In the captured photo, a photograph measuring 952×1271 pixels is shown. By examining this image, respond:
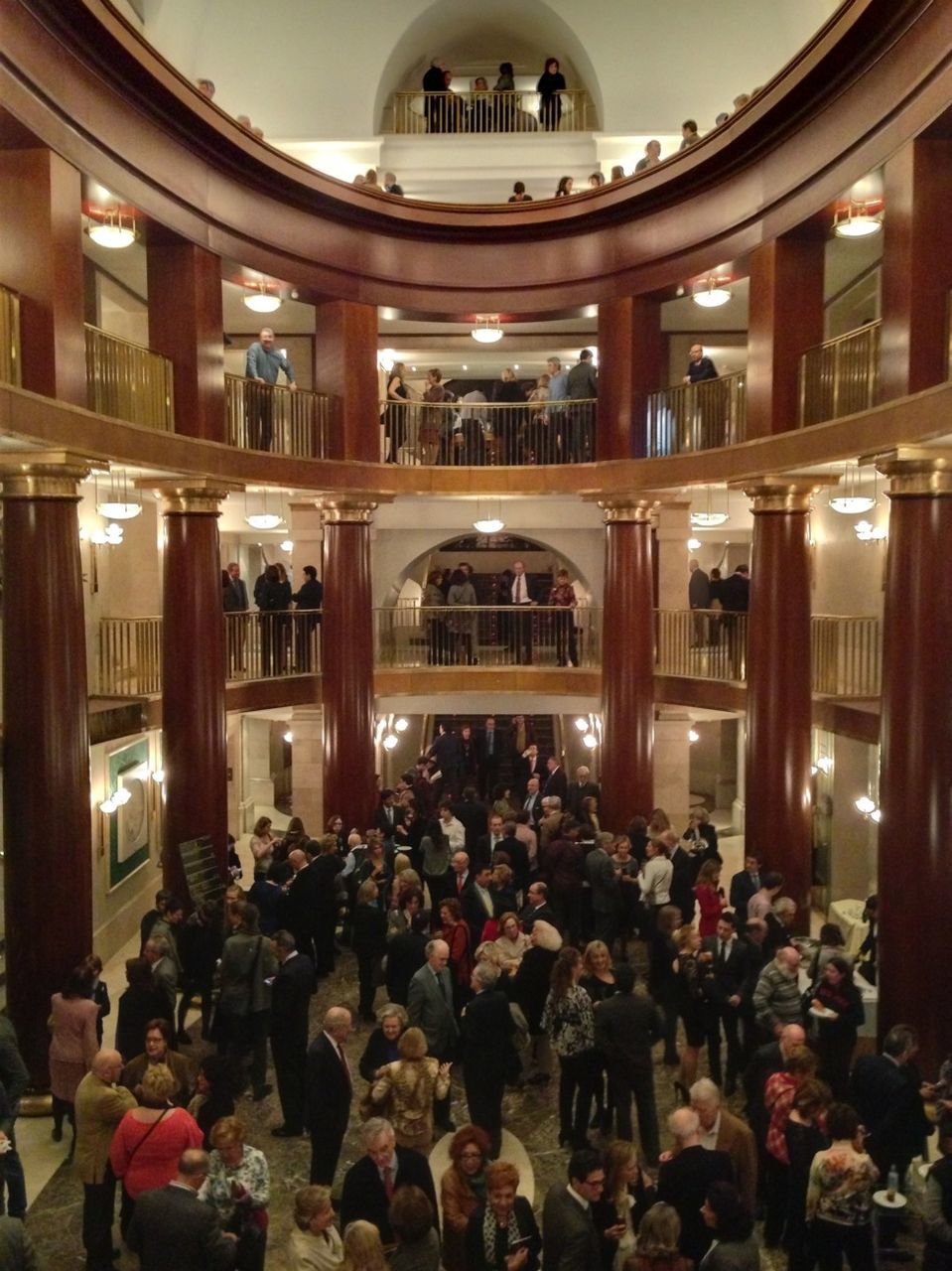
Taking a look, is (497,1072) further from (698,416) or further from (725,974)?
(698,416)

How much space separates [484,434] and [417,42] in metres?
7.27

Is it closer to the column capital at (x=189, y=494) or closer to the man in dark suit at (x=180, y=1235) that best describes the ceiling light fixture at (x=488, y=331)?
the column capital at (x=189, y=494)

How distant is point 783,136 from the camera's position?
1259 cm

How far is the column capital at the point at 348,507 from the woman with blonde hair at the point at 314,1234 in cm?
1245

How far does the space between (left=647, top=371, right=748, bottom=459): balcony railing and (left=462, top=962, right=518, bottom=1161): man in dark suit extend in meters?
8.49

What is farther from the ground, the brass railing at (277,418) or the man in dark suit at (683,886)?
the brass railing at (277,418)

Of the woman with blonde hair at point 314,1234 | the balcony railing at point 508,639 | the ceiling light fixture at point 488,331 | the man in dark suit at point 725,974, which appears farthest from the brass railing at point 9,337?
the balcony railing at point 508,639

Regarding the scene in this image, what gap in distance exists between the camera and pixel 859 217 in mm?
11906

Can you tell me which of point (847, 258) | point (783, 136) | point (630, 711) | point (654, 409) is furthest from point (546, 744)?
point (783, 136)

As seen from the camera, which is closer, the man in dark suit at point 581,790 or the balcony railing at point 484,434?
the man in dark suit at point 581,790

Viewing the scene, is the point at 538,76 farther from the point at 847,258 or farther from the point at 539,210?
the point at 847,258

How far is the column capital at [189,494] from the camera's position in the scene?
13625 millimetres

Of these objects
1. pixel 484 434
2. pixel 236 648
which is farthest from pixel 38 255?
pixel 484 434

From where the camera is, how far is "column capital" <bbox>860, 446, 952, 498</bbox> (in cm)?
970
